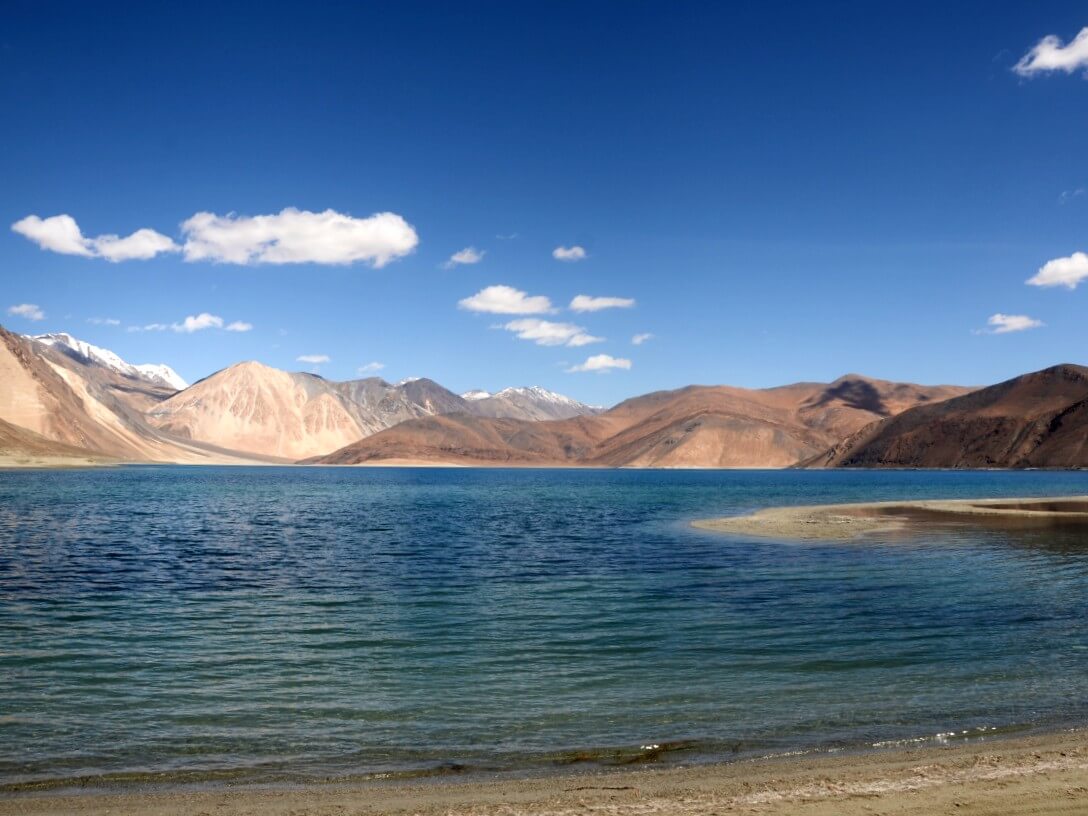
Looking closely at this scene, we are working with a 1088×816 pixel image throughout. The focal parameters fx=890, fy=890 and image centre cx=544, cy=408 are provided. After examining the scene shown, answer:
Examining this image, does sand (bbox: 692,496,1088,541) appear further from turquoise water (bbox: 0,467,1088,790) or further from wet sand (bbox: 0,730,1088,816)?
wet sand (bbox: 0,730,1088,816)

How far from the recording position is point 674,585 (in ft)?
88.1

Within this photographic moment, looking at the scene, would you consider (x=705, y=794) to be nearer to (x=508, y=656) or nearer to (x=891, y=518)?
(x=508, y=656)

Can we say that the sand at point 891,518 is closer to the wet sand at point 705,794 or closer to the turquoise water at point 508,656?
the turquoise water at point 508,656

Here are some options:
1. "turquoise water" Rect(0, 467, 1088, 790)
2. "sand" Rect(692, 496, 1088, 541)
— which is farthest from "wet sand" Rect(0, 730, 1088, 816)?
"sand" Rect(692, 496, 1088, 541)

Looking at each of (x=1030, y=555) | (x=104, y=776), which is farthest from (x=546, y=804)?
(x=1030, y=555)

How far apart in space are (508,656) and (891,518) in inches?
A: 1729

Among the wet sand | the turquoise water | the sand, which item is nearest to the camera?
the wet sand

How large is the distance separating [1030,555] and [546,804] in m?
31.1

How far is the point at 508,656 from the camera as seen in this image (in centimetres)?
1714

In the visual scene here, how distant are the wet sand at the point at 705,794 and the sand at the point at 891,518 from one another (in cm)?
3237

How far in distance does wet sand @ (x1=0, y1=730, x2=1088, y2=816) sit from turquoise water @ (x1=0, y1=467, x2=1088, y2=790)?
0.67m

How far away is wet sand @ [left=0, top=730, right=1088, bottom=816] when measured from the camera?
9.05 m

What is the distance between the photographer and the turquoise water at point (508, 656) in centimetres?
1179

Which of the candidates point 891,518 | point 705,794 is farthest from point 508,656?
point 891,518
